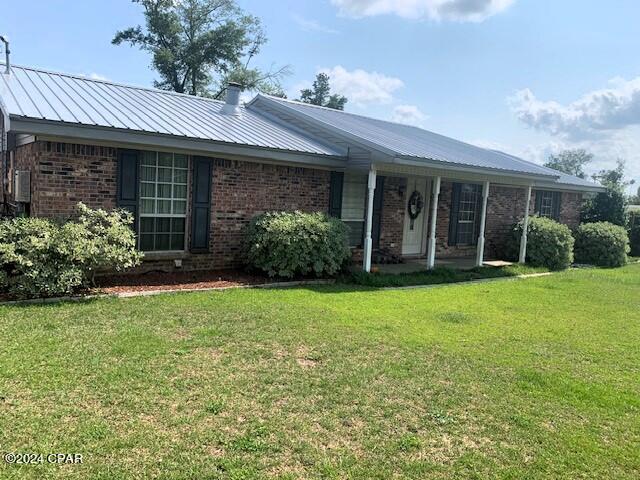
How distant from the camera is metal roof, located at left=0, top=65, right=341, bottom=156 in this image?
7.92 m

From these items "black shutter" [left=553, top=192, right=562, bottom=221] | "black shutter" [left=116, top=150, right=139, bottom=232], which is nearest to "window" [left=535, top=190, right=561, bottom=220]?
"black shutter" [left=553, top=192, right=562, bottom=221]

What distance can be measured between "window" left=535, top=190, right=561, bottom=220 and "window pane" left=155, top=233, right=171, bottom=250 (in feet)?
40.9

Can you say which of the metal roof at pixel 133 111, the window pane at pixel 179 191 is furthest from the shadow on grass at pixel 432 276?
the window pane at pixel 179 191

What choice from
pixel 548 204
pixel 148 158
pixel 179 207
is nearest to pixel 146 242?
pixel 179 207

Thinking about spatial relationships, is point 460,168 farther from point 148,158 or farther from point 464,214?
point 148,158

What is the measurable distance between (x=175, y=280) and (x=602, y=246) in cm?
1288

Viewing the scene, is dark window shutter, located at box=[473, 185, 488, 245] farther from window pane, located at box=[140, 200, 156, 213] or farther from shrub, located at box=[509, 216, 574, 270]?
window pane, located at box=[140, 200, 156, 213]

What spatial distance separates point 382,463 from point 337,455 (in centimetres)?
29

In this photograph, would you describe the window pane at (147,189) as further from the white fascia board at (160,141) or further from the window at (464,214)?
the window at (464,214)

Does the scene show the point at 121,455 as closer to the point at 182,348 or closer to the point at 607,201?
the point at 182,348

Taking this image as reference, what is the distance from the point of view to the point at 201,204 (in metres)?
9.34

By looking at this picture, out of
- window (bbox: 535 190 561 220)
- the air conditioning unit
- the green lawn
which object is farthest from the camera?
window (bbox: 535 190 561 220)

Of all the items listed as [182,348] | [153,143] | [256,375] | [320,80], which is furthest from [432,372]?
[320,80]

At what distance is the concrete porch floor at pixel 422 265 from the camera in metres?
11.6
